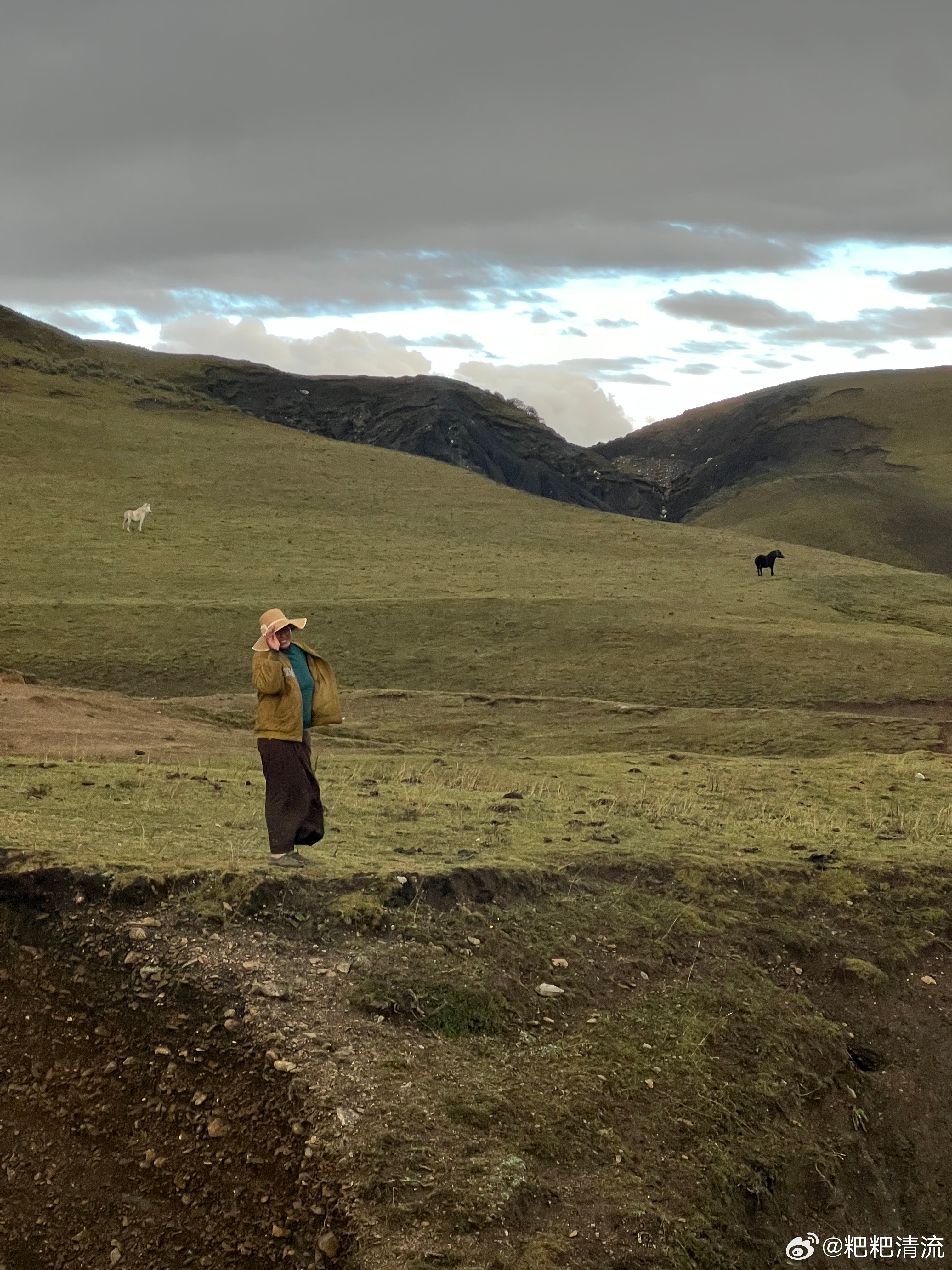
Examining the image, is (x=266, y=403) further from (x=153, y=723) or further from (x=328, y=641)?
(x=153, y=723)

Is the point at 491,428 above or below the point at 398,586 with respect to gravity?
above

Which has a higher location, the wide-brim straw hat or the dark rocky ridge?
the dark rocky ridge

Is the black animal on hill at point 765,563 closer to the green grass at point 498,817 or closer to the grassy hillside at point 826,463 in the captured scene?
the green grass at point 498,817

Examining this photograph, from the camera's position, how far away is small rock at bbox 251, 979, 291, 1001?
6.97m

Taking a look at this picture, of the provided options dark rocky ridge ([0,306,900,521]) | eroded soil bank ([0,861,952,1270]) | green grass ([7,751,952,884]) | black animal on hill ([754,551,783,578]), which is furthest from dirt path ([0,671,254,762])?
dark rocky ridge ([0,306,900,521])

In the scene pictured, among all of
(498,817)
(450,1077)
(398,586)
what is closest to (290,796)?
(450,1077)

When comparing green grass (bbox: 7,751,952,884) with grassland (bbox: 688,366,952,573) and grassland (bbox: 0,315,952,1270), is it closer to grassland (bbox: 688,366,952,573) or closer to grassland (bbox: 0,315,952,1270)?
grassland (bbox: 0,315,952,1270)

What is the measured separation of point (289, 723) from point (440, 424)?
83958mm

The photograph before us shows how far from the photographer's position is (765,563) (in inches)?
1633

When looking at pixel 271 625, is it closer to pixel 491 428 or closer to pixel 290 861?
pixel 290 861

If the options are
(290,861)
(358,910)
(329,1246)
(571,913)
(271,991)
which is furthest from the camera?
(571,913)

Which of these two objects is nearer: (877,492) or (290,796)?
(290,796)

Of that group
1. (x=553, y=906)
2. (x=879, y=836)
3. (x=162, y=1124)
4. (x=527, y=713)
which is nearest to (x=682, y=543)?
(x=527, y=713)

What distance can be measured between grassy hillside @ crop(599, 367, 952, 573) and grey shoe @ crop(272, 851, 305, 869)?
222 feet
